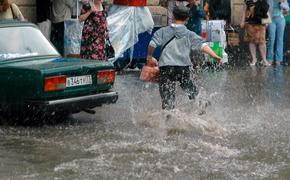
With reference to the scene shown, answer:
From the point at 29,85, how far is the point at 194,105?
2.32m

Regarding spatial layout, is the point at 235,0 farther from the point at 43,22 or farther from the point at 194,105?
the point at 194,105

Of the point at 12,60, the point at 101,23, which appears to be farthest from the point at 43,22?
the point at 12,60

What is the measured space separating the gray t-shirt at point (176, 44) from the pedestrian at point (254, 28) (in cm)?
806

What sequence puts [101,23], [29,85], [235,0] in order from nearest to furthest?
[29,85]
[101,23]
[235,0]

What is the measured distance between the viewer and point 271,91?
45.3ft

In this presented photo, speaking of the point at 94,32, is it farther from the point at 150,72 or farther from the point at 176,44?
the point at 176,44

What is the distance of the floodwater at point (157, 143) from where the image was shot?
24.8 ft

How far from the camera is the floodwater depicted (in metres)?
7.57

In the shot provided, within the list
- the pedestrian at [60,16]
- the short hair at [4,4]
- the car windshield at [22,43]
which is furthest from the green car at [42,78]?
the pedestrian at [60,16]

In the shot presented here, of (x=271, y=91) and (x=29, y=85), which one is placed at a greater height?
(x=29, y=85)

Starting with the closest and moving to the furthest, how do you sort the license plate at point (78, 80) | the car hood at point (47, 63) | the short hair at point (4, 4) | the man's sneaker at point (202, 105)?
1. the car hood at point (47, 63)
2. the license plate at point (78, 80)
3. the man's sneaker at point (202, 105)
4. the short hair at point (4, 4)

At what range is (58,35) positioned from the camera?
16047mm

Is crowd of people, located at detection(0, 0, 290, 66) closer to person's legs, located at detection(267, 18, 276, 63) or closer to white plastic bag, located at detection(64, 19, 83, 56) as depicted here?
person's legs, located at detection(267, 18, 276, 63)

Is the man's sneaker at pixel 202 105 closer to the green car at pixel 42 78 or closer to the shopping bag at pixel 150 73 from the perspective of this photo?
the shopping bag at pixel 150 73
